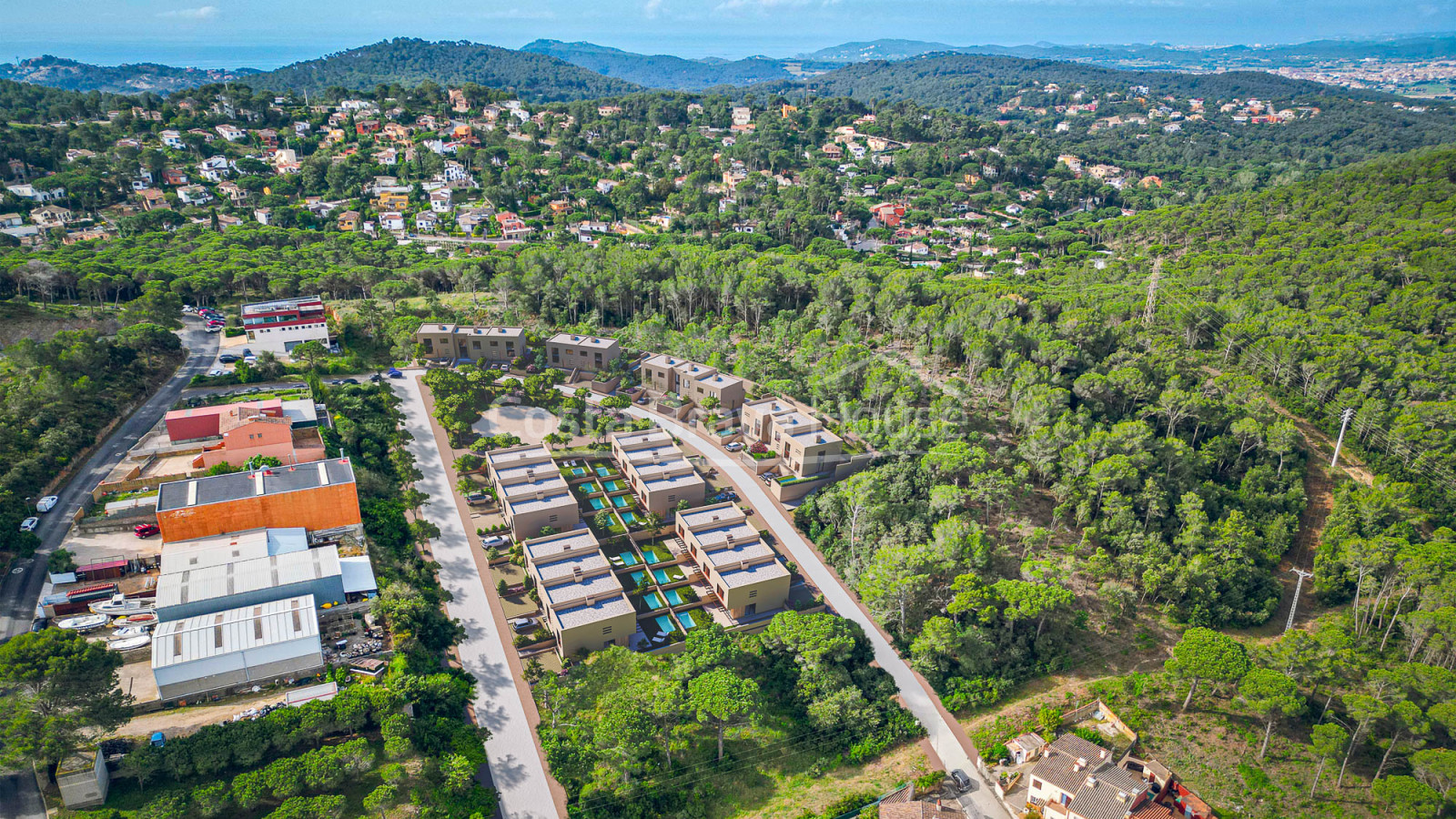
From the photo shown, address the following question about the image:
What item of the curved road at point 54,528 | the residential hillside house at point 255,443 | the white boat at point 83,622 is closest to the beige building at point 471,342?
the curved road at point 54,528

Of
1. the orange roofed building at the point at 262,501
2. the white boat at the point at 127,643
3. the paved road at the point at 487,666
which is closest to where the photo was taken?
the paved road at the point at 487,666

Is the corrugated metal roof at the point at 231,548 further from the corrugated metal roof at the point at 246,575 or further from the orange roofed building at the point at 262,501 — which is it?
the corrugated metal roof at the point at 246,575

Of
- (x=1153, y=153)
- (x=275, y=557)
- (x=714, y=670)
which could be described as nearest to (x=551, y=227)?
(x=275, y=557)

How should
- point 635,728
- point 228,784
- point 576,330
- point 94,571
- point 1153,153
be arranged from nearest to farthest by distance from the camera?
1. point 228,784
2. point 635,728
3. point 94,571
4. point 576,330
5. point 1153,153

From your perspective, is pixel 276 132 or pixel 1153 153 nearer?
pixel 276 132

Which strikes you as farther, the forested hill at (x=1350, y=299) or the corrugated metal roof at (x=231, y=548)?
the forested hill at (x=1350, y=299)

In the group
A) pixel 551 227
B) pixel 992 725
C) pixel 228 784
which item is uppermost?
pixel 551 227

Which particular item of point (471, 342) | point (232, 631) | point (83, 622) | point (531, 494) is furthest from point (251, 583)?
point (471, 342)

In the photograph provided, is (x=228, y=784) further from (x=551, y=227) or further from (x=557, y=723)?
(x=551, y=227)
